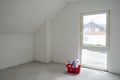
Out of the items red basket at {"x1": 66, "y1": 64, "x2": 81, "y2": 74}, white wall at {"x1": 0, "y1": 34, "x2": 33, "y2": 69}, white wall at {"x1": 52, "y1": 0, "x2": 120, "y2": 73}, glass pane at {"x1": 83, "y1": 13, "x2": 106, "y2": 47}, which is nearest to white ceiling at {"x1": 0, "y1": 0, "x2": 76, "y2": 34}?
white wall at {"x1": 0, "y1": 34, "x2": 33, "y2": 69}

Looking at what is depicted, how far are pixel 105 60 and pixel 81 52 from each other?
0.82m

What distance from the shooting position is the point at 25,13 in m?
3.18

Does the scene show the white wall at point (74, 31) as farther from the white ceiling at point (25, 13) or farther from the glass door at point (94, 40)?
the white ceiling at point (25, 13)

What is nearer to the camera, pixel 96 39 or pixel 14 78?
pixel 14 78

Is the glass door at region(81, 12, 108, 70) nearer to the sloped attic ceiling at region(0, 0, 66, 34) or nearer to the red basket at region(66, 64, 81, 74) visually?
the red basket at region(66, 64, 81, 74)

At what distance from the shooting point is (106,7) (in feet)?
10.5

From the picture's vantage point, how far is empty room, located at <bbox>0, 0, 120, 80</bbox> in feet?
9.78

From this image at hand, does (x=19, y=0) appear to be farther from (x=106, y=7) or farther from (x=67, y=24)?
(x=106, y=7)

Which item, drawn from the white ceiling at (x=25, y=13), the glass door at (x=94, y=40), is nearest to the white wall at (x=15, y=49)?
the white ceiling at (x=25, y=13)

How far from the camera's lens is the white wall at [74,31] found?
3.08m

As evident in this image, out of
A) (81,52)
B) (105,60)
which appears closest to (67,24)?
(81,52)

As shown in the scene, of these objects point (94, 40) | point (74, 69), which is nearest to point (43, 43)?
point (74, 69)

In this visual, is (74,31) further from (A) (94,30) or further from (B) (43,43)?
(B) (43,43)

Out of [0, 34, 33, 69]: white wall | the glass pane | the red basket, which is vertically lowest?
the red basket
